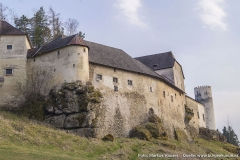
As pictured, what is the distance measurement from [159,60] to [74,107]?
2330 cm

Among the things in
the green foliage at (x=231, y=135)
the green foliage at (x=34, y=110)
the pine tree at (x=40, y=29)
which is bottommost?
the green foliage at (x=231, y=135)

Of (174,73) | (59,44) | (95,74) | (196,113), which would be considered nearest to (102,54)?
(95,74)

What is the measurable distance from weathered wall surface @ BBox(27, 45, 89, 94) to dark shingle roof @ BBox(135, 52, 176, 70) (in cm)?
Answer: 1849

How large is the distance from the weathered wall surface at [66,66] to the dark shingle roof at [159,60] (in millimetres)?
18486

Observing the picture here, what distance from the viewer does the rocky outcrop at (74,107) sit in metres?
34.3

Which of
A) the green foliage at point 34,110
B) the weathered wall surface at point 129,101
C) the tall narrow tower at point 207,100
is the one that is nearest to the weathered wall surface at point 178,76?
the weathered wall surface at point 129,101

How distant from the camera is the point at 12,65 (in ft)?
126

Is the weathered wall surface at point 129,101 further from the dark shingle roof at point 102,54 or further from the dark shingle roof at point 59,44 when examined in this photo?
the dark shingle roof at point 59,44

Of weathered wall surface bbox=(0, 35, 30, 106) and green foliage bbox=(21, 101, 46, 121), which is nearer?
green foliage bbox=(21, 101, 46, 121)

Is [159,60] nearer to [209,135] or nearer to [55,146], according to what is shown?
[209,135]

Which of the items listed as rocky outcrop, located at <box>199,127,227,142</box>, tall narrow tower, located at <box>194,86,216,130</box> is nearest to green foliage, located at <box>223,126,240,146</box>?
tall narrow tower, located at <box>194,86,216,130</box>

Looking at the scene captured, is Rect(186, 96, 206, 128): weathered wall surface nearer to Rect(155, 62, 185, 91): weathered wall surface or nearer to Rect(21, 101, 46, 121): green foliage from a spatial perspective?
Rect(155, 62, 185, 91): weathered wall surface

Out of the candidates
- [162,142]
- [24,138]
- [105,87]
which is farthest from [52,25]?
[24,138]

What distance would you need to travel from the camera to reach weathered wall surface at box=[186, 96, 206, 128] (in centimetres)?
5403
